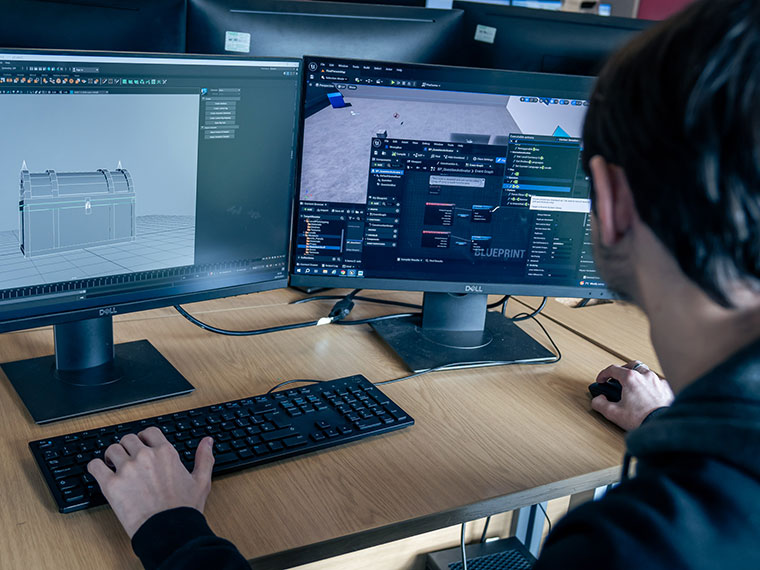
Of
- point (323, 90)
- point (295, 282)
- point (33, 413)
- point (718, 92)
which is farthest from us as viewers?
point (295, 282)

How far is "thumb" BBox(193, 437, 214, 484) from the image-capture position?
0.92m

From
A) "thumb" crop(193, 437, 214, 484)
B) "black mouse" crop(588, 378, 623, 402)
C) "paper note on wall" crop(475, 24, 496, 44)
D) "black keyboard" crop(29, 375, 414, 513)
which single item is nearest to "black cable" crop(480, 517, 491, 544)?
"black mouse" crop(588, 378, 623, 402)

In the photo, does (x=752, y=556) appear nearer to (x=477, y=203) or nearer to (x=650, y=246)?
(x=650, y=246)

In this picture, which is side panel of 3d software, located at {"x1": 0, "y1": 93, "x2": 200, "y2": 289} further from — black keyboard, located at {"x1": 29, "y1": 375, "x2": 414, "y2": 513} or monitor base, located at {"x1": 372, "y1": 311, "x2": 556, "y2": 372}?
monitor base, located at {"x1": 372, "y1": 311, "x2": 556, "y2": 372}

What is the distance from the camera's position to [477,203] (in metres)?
1.30

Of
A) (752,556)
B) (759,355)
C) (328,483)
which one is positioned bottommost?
(328,483)

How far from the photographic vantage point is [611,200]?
2.29 ft

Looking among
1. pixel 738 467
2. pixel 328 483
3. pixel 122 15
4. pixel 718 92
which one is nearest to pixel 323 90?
pixel 122 15

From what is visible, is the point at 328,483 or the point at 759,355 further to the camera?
the point at 328,483

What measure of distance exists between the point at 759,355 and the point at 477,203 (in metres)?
0.75

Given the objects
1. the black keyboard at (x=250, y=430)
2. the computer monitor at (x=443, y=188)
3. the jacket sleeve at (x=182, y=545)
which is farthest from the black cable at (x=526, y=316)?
the jacket sleeve at (x=182, y=545)

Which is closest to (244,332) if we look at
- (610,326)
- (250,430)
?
(250,430)

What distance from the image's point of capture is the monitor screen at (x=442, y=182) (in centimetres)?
122

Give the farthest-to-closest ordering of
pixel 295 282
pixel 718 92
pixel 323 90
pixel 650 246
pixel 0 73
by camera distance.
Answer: pixel 295 282, pixel 323 90, pixel 0 73, pixel 650 246, pixel 718 92
